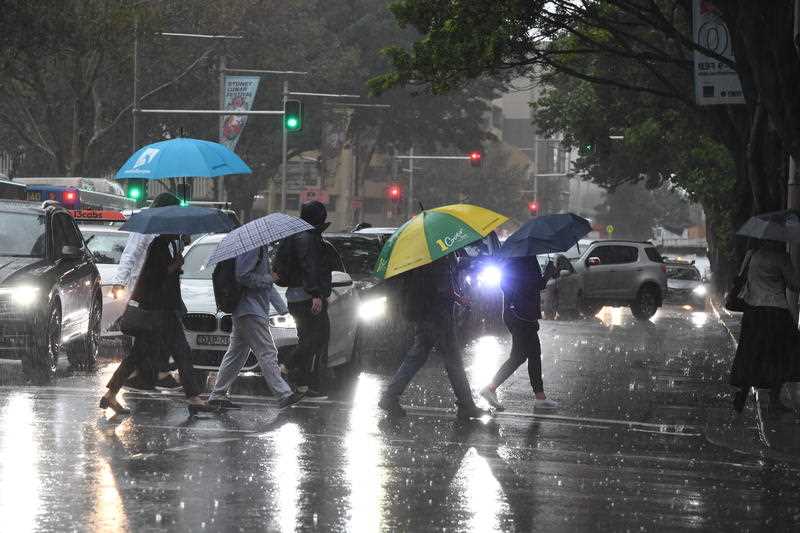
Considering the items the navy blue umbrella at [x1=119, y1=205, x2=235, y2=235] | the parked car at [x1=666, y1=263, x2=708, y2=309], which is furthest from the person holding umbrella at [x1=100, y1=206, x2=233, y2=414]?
the parked car at [x1=666, y1=263, x2=708, y2=309]

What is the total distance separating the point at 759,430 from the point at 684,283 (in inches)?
1522

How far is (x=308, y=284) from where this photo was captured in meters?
13.8

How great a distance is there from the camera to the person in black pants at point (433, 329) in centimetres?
1352

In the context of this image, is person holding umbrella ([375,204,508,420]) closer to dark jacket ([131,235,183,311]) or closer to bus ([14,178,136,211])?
dark jacket ([131,235,183,311])

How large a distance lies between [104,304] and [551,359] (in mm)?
5877

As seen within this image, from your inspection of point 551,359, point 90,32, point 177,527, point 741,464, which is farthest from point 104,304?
point 90,32

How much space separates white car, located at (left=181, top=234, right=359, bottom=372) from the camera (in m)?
15.0

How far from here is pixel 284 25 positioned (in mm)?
58219

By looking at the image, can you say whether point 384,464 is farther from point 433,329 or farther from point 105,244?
point 105,244

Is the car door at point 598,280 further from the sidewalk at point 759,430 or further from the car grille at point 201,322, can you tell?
the car grille at point 201,322

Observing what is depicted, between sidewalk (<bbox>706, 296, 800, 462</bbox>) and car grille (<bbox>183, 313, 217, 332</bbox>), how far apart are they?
15.5ft

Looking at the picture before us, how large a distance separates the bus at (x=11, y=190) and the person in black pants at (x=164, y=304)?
1246cm

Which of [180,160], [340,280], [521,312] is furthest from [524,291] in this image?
[180,160]

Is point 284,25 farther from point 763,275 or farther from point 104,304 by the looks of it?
point 763,275
